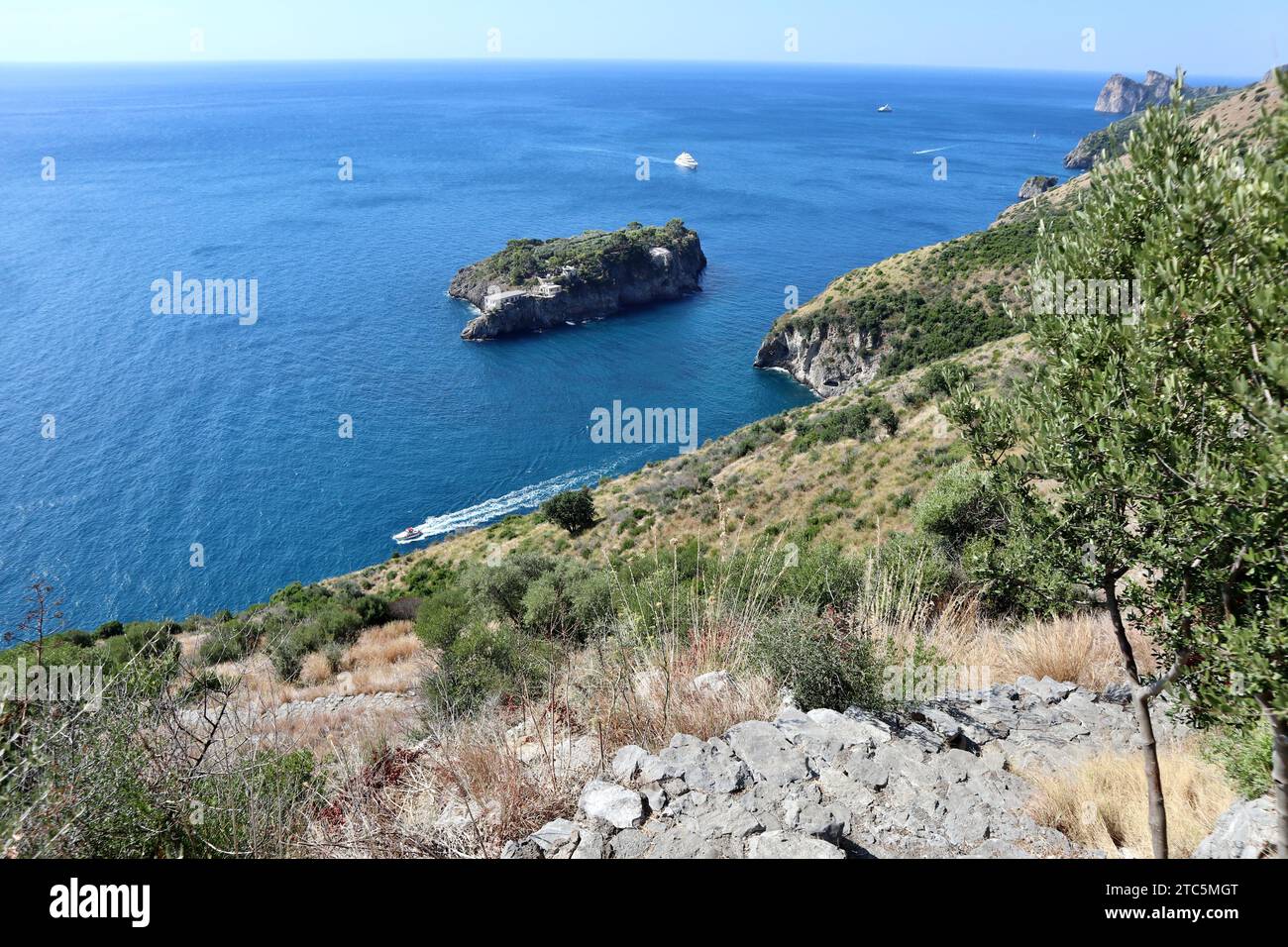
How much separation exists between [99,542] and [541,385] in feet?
108

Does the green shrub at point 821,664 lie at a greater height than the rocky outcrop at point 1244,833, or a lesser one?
lesser

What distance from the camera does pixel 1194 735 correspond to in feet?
18.6

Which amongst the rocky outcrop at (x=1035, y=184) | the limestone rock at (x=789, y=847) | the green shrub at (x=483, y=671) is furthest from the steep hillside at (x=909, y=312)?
the limestone rock at (x=789, y=847)

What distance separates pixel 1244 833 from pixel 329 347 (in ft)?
230

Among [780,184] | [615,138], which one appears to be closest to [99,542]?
[780,184]

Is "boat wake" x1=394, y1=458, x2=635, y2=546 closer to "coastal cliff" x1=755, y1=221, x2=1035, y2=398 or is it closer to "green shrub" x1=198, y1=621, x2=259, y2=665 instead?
"coastal cliff" x1=755, y1=221, x2=1035, y2=398

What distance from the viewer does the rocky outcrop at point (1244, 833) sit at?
3.66 metres

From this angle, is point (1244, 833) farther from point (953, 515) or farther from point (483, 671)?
point (953, 515)

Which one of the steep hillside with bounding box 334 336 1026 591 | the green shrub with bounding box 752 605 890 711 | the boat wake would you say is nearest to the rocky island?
the boat wake

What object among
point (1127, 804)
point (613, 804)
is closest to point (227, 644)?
point (613, 804)

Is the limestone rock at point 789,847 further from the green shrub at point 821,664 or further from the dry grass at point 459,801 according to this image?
the green shrub at point 821,664

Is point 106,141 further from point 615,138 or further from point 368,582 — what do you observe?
point 368,582

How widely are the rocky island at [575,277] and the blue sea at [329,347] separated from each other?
2.42 metres

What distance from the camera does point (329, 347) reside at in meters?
64.8
